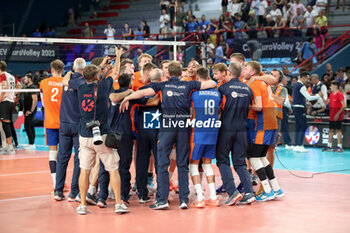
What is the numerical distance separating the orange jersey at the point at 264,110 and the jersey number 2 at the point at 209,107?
0.82m

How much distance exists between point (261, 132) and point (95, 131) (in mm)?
2777

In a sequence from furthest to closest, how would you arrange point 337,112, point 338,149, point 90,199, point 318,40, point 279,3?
point 279,3, point 318,40, point 338,149, point 337,112, point 90,199

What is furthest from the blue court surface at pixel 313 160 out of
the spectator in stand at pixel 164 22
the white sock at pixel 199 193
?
the spectator in stand at pixel 164 22

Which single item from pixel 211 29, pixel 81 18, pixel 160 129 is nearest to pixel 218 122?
pixel 160 129

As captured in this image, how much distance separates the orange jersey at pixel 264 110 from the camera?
332 inches

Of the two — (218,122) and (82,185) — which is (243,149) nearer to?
(218,122)

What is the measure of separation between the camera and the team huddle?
16 millimetres

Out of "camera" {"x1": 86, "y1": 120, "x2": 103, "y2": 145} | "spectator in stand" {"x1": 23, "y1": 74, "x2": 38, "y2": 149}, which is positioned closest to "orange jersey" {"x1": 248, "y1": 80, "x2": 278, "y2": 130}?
"camera" {"x1": 86, "y1": 120, "x2": 103, "y2": 145}

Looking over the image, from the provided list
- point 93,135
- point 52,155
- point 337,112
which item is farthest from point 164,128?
point 337,112

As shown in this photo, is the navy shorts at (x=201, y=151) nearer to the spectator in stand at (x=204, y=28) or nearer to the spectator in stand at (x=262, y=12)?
the spectator in stand at (x=262, y=12)

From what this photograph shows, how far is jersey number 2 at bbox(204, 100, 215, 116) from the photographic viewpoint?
26.2ft

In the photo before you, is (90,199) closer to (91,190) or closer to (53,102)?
(91,190)

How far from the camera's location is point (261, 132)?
8422 millimetres

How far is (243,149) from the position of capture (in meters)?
8.22
